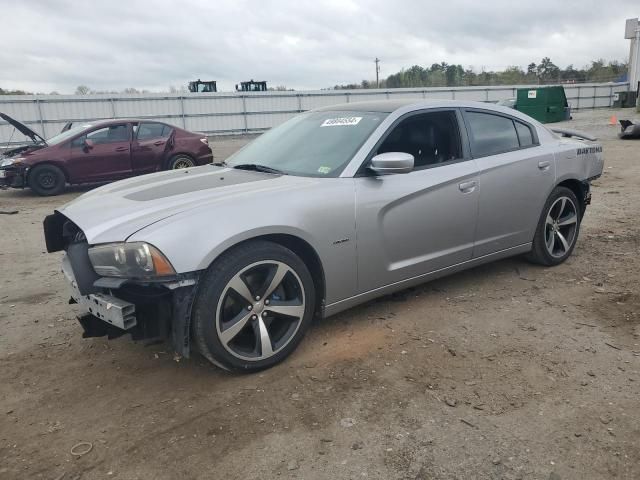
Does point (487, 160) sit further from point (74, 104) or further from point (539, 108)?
point (539, 108)

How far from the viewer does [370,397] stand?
287cm

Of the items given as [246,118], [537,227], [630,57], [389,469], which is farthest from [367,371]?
[630,57]

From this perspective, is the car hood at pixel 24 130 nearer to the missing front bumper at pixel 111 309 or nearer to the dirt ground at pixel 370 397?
the dirt ground at pixel 370 397

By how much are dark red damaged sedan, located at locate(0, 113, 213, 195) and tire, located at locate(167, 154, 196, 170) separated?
0.02 m

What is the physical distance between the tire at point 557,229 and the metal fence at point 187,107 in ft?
48.1

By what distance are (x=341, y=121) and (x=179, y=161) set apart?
8158 millimetres

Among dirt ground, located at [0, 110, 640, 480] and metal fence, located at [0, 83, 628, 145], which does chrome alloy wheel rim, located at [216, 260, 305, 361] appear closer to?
dirt ground, located at [0, 110, 640, 480]

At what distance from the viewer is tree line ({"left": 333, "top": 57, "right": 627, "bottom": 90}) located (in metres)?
63.2

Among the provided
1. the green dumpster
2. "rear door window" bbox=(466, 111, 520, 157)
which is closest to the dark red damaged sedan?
"rear door window" bbox=(466, 111, 520, 157)

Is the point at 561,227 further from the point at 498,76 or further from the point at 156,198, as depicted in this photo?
the point at 498,76

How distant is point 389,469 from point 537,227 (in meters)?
3.13

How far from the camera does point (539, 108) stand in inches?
1120

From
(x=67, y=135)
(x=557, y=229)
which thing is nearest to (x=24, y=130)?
(x=67, y=135)

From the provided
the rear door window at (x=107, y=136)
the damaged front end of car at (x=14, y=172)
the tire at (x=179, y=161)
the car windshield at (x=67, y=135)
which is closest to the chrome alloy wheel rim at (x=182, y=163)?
the tire at (x=179, y=161)
